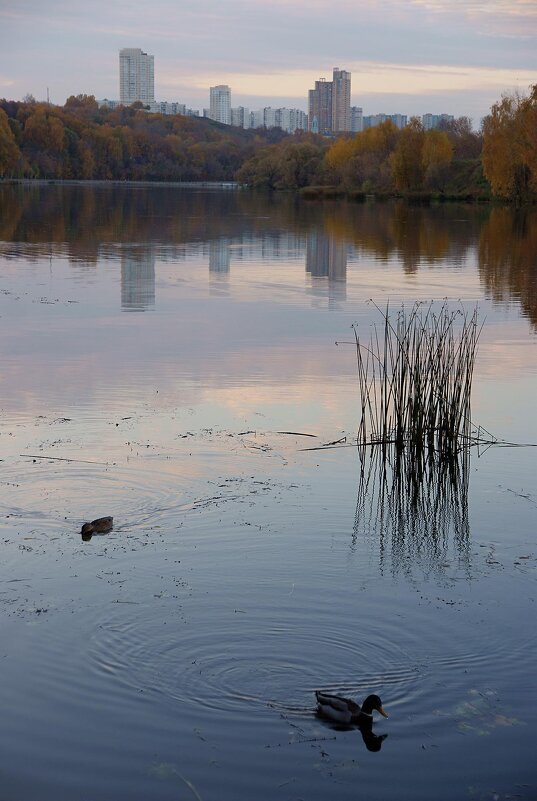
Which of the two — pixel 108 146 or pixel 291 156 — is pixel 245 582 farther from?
pixel 108 146

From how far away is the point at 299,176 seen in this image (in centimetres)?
9231

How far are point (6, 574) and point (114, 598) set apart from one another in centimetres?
66

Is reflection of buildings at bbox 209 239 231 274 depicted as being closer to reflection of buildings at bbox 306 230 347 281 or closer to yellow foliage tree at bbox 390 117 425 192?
reflection of buildings at bbox 306 230 347 281

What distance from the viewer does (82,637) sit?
521cm

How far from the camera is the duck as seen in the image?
6422 mm

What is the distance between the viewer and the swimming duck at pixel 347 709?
175 inches

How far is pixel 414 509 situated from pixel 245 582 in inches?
72.1

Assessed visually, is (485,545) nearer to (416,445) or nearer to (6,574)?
(416,445)

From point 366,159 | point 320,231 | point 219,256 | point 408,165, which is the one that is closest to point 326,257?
point 219,256

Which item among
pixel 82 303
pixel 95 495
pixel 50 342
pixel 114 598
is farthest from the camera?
pixel 82 303

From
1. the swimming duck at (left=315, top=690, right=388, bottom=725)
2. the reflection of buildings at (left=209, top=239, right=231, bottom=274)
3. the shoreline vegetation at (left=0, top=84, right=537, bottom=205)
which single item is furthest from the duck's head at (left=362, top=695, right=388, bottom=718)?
the shoreline vegetation at (left=0, top=84, right=537, bottom=205)

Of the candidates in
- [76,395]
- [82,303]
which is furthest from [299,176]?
[76,395]

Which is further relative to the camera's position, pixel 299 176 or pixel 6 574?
pixel 299 176

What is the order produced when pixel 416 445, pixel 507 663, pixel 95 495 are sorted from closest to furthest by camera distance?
pixel 507 663 < pixel 95 495 < pixel 416 445
